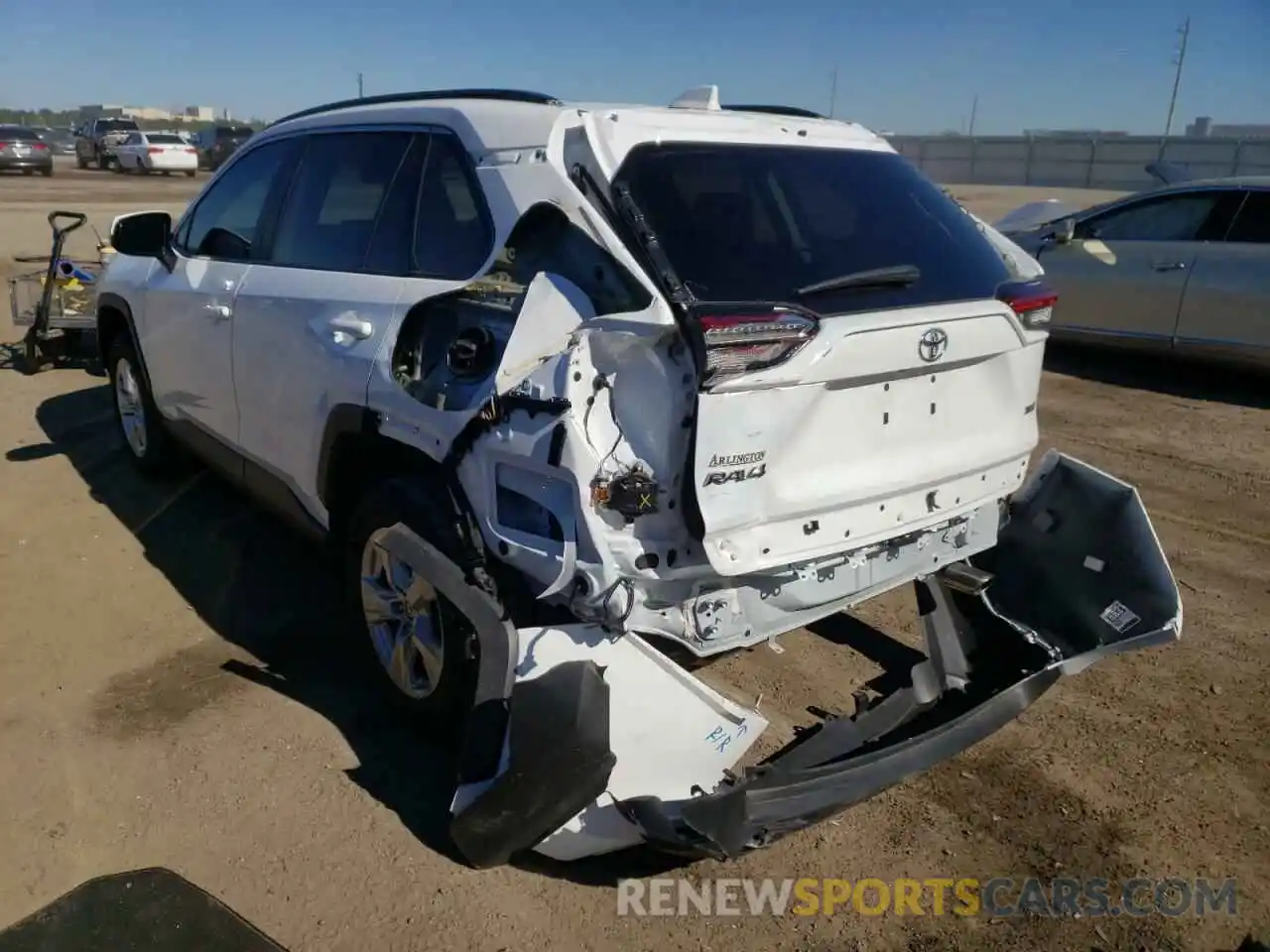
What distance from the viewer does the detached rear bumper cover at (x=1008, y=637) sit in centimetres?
273

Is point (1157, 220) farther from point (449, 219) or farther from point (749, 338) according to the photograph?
point (749, 338)

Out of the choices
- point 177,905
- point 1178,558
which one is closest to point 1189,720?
point 1178,558

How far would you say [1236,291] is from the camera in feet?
26.7

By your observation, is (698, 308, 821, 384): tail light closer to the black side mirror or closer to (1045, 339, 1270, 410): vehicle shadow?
the black side mirror

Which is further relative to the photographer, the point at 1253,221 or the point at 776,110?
the point at 1253,221

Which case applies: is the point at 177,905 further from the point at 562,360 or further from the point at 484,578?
the point at 562,360

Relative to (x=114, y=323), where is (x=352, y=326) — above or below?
above

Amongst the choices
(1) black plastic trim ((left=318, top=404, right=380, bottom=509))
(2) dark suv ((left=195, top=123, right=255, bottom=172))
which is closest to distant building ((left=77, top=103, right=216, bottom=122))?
(2) dark suv ((left=195, top=123, right=255, bottom=172))

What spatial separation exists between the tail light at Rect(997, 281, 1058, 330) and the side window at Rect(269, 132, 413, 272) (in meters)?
2.03

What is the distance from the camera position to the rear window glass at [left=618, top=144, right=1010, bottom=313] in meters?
2.79

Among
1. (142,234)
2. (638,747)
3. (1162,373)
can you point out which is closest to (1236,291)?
(1162,373)

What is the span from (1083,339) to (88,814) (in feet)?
28.5

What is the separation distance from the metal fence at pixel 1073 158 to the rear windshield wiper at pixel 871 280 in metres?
39.9

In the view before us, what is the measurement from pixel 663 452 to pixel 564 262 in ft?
2.03
